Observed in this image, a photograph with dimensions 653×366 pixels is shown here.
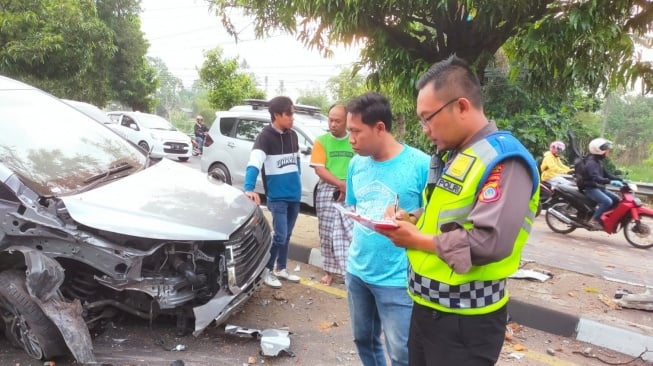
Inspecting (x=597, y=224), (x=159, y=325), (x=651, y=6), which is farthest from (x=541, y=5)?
(x=597, y=224)

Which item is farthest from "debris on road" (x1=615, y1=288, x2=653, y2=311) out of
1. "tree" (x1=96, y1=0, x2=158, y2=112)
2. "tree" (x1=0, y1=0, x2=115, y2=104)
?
"tree" (x1=96, y1=0, x2=158, y2=112)

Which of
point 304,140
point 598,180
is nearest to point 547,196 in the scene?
point 598,180

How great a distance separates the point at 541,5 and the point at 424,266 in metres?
2.66

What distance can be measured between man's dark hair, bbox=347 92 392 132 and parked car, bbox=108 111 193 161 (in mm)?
13007

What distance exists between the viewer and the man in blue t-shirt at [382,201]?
203 centimetres

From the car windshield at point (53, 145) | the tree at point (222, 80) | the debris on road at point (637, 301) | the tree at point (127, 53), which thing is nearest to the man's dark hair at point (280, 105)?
the car windshield at point (53, 145)

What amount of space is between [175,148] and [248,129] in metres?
7.33

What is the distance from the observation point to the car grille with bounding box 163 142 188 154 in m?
14.4

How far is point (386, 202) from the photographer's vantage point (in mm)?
2074

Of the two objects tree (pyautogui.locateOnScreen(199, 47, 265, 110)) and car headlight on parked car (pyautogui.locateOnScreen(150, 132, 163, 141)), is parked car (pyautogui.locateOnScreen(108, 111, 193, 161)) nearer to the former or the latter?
car headlight on parked car (pyautogui.locateOnScreen(150, 132, 163, 141))

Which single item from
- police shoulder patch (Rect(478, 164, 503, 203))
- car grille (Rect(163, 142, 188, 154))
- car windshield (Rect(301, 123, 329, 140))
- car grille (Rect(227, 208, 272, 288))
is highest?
police shoulder patch (Rect(478, 164, 503, 203))

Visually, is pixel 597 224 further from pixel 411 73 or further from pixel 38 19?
pixel 38 19

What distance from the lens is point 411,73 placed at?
3582 millimetres

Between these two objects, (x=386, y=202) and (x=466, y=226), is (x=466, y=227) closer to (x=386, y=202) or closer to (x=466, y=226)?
(x=466, y=226)
